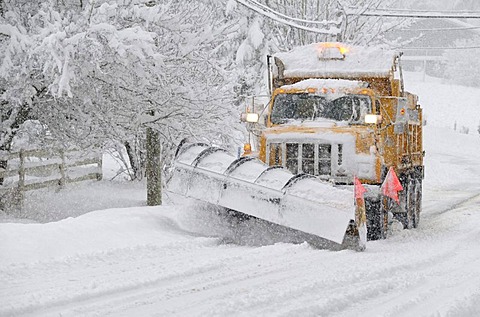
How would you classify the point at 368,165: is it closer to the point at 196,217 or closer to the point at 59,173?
the point at 196,217

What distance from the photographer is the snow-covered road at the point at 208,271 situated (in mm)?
5828

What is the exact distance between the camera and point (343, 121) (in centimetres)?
1090

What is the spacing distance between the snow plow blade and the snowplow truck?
0.01 metres

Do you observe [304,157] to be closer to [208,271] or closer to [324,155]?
[324,155]

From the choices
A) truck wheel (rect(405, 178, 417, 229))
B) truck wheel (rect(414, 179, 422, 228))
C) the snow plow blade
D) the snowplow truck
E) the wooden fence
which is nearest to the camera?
the snow plow blade

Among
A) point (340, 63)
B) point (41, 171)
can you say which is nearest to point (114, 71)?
point (340, 63)

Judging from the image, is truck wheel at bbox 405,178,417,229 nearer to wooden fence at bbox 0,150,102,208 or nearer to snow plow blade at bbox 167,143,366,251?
snow plow blade at bbox 167,143,366,251

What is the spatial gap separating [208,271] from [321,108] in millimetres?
4442

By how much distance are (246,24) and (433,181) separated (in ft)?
24.7

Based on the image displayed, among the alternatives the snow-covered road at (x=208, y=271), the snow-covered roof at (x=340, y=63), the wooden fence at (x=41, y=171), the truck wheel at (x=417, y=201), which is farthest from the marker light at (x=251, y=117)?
the wooden fence at (x=41, y=171)

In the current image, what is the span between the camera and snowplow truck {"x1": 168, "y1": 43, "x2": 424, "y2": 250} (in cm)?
893

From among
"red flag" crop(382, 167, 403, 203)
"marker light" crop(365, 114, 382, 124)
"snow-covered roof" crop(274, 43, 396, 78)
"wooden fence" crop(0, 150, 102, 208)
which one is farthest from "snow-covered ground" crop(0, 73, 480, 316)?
"wooden fence" crop(0, 150, 102, 208)

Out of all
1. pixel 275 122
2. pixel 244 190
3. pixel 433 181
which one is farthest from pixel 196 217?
pixel 433 181

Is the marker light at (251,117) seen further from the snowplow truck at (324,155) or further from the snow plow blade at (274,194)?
the snow plow blade at (274,194)
